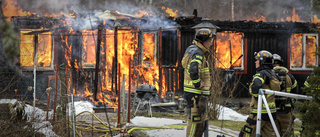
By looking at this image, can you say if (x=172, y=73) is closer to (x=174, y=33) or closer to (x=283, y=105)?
(x=174, y=33)

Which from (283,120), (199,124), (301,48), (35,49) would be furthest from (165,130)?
(301,48)

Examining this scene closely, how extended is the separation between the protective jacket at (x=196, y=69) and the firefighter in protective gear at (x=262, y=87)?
0.77m

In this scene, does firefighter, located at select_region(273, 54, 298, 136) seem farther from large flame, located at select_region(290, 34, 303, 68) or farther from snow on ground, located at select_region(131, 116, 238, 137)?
large flame, located at select_region(290, 34, 303, 68)

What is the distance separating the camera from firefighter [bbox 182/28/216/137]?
18.2ft

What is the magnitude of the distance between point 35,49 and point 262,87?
40.3 feet

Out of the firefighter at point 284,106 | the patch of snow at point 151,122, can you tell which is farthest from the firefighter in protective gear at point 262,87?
the patch of snow at point 151,122

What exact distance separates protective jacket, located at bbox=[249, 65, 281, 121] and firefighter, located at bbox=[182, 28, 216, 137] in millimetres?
769

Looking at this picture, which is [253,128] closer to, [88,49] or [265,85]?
[265,85]

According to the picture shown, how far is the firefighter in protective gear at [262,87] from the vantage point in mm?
5547

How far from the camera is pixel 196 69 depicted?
217 inches

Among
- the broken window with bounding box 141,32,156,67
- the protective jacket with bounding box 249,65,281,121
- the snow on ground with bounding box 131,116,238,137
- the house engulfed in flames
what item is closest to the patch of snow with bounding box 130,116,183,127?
the snow on ground with bounding box 131,116,238,137

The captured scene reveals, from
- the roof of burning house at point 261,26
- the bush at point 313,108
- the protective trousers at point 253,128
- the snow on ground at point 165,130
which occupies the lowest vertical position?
the snow on ground at point 165,130

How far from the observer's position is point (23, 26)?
15.6 meters

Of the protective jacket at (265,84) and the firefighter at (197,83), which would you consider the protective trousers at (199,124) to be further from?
the protective jacket at (265,84)
